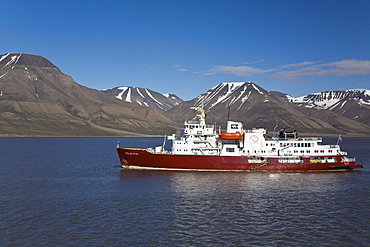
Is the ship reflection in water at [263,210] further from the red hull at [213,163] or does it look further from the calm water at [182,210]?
the red hull at [213,163]

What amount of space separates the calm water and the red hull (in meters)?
4.72

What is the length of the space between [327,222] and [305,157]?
30.6 metres

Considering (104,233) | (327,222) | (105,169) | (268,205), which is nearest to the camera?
(104,233)

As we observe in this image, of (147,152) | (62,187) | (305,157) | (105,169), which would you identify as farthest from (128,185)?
(305,157)

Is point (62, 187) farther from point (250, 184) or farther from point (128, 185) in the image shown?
point (250, 184)

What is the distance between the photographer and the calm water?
24.6m

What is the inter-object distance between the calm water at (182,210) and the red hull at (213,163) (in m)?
4.72

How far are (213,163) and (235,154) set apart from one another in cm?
434

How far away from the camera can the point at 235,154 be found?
57.9 m

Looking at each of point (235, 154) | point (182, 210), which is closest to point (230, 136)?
point (235, 154)

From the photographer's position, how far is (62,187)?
4234cm

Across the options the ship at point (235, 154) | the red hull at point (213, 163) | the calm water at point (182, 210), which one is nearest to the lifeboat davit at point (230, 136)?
the ship at point (235, 154)

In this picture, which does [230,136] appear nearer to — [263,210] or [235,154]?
[235,154]

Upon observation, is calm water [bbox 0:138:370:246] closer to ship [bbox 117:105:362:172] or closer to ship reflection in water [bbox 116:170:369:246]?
ship reflection in water [bbox 116:170:369:246]
